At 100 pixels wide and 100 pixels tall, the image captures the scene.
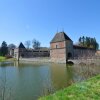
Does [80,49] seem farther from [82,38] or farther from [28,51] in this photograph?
[82,38]

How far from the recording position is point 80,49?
53875 mm

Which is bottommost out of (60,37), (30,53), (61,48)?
(30,53)

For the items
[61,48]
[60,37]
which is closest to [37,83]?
[61,48]

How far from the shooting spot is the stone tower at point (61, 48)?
1852 inches

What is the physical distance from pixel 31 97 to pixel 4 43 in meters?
77.9

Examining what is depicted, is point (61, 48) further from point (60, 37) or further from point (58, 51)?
point (60, 37)

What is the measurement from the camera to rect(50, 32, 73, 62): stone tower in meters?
47.0

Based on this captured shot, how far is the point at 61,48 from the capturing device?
48.4 meters

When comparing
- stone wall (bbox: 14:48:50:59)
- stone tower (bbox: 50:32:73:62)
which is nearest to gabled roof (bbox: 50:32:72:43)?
stone tower (bbox: 50:32:73:62)

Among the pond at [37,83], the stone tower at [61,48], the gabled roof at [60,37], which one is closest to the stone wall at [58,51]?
the stone tower at [61,48]

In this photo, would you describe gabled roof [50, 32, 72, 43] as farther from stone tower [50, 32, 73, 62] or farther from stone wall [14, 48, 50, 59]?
stone wall [14, 48, 50, 59]

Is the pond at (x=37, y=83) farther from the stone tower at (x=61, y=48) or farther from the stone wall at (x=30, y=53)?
the stone wall at (x=30, y=53)

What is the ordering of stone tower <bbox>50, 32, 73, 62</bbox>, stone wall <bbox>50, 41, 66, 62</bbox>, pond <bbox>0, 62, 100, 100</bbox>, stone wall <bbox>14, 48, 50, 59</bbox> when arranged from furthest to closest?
stone wall <bbox>14, 48, 50, 59</bbox> < stone wall <bbox>50, 41, 66, 62</bbox> < stone tower <bbox>50, 32, 73, 62</bbox> < pond <bbox>0, 62, 100, 100</bbox>

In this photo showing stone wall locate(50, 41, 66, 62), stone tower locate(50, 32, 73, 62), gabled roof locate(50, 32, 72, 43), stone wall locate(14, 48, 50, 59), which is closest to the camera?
stone tower locate(50, 32, 73, 62)
